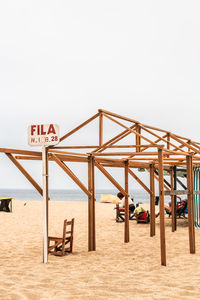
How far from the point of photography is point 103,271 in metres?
7.00

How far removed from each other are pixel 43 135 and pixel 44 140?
0.35 feet

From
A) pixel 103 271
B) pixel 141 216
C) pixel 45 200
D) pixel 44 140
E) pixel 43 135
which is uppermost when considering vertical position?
pixel 43 135

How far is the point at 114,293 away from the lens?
552 centimetres

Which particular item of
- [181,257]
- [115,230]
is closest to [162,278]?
[181,257]

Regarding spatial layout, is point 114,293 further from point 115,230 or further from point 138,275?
point 115,230

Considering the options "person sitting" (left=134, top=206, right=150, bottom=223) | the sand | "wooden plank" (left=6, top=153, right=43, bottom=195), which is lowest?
the sand

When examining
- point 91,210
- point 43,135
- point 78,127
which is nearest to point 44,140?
point 43,135

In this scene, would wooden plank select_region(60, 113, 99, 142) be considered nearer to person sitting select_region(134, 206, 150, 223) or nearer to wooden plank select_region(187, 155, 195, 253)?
wooden plank select_region(187, 155, 195, 253)

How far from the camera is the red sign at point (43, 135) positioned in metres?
7.72

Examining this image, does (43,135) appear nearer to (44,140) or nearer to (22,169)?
(44,140)

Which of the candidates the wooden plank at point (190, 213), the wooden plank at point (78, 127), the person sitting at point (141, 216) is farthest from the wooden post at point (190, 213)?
the person sitting at point (141, 216)

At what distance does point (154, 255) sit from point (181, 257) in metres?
0.63

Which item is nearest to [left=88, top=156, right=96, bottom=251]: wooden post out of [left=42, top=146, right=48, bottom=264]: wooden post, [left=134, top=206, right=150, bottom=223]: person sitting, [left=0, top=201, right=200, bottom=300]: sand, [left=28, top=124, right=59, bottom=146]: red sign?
[left=0, top=201, right=200, bottom=300]: sand

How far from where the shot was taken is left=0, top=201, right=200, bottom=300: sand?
18.2 feet
